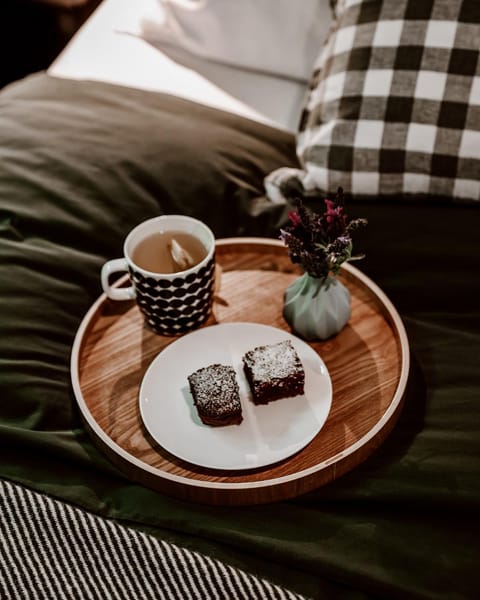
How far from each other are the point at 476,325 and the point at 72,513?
608 mm

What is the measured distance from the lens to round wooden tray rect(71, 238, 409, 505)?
31.2 inches

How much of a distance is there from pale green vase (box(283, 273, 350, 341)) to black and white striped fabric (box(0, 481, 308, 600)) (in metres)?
0.34

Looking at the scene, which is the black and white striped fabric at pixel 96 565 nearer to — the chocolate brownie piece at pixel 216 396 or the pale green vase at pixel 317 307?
the chocolate brownie piece at pixel 216 396

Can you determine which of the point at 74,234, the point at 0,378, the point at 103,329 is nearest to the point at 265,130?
the point at 74,234

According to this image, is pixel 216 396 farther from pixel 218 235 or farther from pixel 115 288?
pixel 218 235

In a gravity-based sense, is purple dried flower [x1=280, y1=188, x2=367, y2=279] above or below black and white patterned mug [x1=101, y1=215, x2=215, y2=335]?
above

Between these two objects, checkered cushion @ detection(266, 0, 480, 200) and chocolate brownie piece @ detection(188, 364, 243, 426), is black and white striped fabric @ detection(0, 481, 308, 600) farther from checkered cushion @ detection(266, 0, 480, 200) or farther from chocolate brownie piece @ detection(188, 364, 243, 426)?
checkered cushion @ detection(266, 0, 480, 200)

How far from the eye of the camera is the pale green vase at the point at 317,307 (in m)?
0.91

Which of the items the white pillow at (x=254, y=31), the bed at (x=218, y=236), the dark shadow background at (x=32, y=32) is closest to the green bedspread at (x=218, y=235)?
the bed at (x=218, y=236)

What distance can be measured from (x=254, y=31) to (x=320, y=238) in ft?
2.56

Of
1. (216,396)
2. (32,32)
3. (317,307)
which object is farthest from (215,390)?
(32,32)

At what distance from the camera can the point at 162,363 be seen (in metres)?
0.91

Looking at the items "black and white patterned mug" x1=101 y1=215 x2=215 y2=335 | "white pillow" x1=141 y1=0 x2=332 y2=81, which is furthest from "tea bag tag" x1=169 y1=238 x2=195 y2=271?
"white pillow" x1=141 y1=0 x2=332 y2=81

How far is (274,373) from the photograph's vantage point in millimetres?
834
